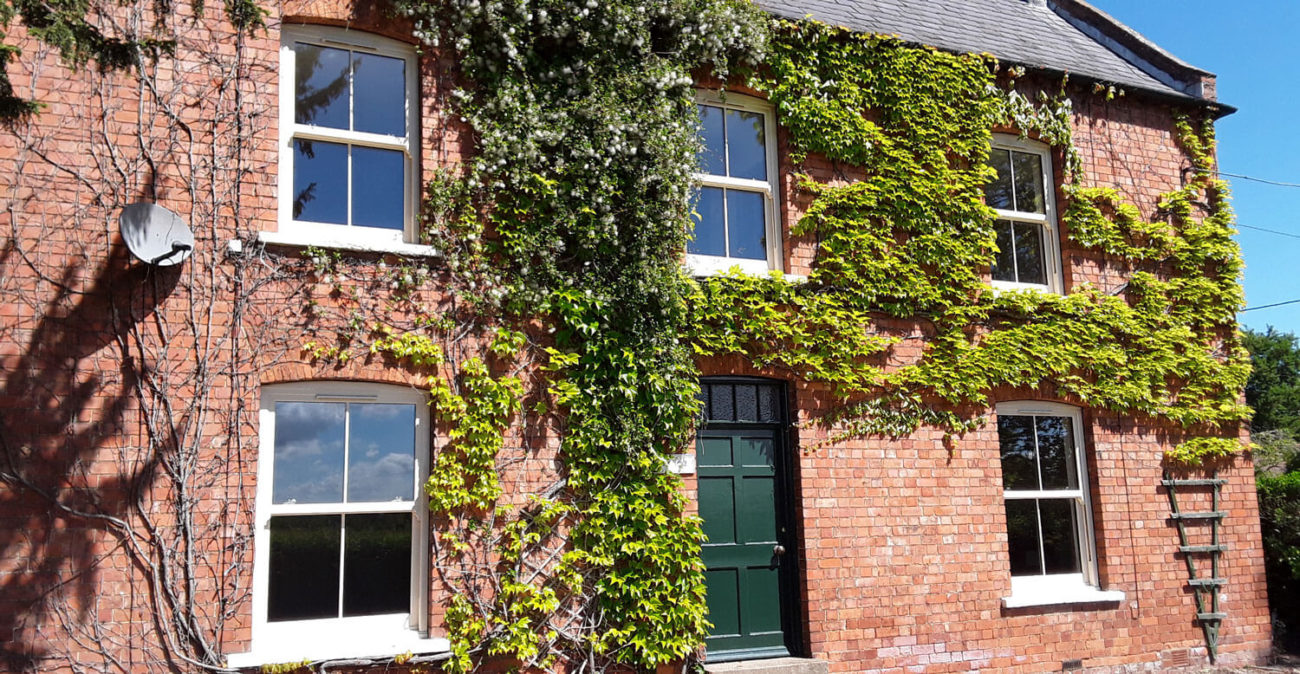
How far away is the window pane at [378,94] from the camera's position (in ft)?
24.5

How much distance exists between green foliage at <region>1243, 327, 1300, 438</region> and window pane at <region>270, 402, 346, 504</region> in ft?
101

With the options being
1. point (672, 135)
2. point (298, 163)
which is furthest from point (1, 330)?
point (672, 135)

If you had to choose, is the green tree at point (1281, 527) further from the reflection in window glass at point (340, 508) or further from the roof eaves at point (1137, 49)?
the reflection in window glass at point (340, 508)

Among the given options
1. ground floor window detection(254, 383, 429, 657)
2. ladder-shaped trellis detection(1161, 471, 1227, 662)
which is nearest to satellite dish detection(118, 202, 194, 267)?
ground floor window detection(254, 383, 429, 657)

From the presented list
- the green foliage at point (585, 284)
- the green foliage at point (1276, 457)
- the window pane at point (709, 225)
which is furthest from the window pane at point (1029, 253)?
the green foliage at point (1276, 457)

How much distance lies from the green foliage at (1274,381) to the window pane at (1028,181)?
79.5 feet

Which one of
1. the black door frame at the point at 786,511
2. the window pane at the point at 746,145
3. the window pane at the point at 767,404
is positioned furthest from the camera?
the window pane at the point at 746,145

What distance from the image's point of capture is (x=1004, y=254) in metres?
9.88

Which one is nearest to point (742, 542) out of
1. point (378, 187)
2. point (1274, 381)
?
point (378, 187)

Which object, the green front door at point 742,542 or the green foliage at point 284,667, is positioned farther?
the green front door at point 742,542

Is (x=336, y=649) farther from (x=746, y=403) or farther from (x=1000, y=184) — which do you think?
(x=1000, y=184)

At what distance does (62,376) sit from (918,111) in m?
7.84

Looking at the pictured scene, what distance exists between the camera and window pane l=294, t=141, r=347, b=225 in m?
7.25

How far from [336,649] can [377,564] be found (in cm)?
65
